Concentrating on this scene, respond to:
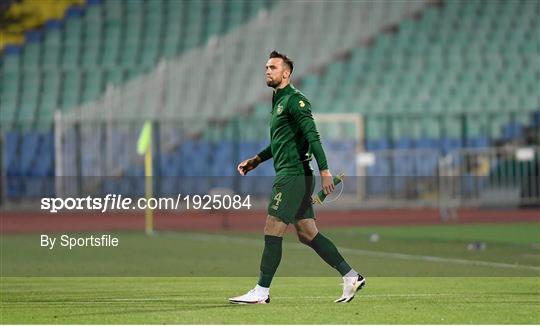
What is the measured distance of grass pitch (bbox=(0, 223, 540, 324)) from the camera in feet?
30.5

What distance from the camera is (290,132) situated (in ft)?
32.8

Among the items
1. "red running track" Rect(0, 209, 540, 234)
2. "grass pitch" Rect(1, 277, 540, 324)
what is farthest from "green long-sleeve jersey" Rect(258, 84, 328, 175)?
"red running track" Rect(0, 209, 540, 234)

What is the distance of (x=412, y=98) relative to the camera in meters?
38.6

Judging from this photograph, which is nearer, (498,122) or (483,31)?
(498,122)

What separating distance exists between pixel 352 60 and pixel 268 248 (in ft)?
96.3

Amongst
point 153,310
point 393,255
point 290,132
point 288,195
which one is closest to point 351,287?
point 288,195

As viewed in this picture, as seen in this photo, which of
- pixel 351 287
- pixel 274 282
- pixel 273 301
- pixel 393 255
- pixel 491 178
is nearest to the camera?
pixel 351 287

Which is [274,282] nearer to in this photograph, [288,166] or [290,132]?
[288,166]

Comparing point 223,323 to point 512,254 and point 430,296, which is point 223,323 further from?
point 512,254

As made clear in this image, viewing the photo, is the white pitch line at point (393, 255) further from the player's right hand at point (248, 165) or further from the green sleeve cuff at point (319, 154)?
the green sleeve cuff at point (319, 154)

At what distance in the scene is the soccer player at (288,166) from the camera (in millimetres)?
9852

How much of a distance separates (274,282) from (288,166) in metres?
3.25

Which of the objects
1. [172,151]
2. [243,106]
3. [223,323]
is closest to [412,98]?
[243,106]

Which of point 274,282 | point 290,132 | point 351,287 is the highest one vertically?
point 290,132
